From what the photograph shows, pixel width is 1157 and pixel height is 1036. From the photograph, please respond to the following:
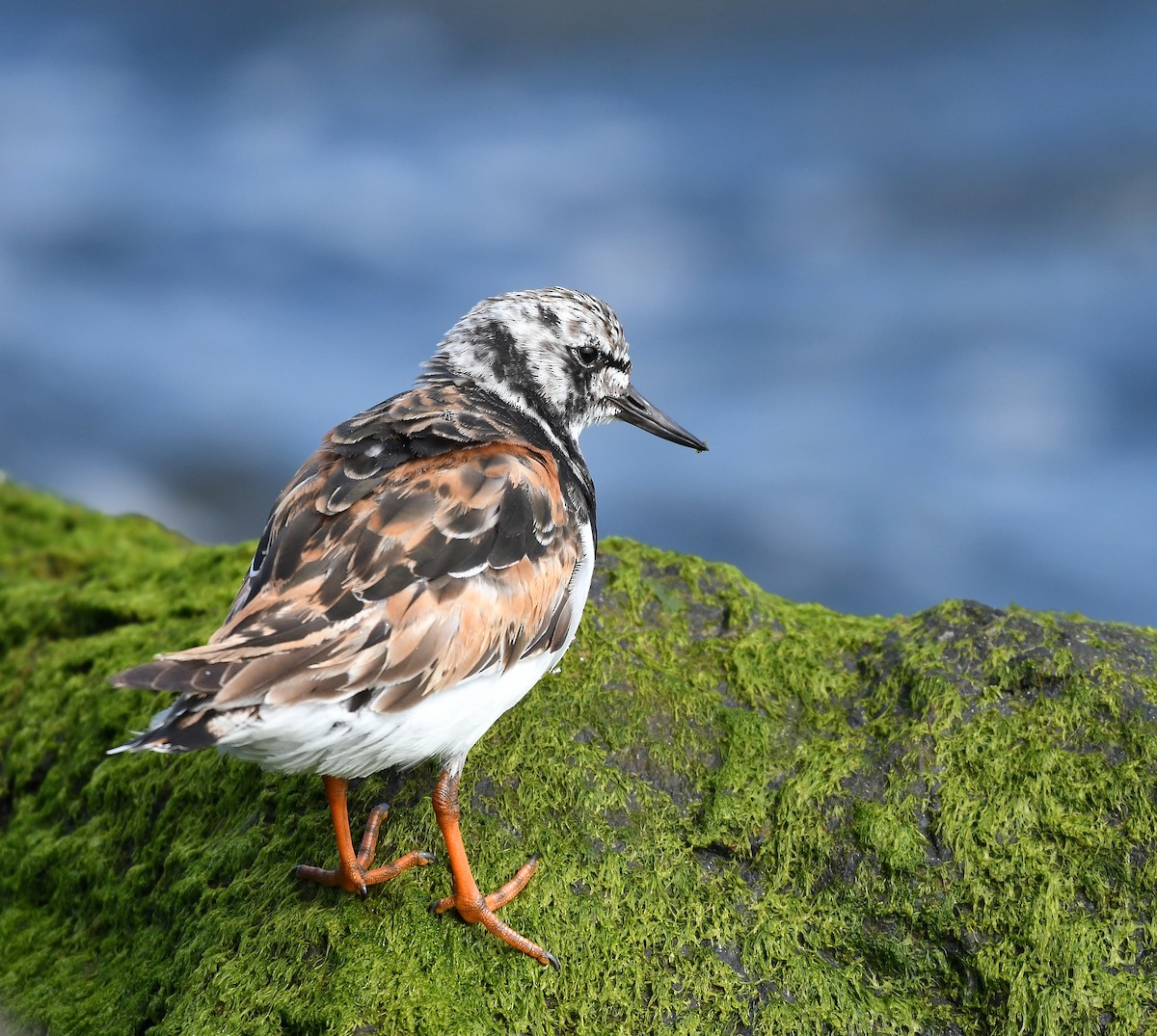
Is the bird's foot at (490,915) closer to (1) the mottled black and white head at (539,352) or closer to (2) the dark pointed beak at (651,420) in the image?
(1) the mottled black and white head at (539,352)

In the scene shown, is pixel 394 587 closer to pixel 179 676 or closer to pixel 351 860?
pixel 179 676

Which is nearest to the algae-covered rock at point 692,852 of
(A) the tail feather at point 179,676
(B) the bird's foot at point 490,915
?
(B) the bird's foot at point 490,915

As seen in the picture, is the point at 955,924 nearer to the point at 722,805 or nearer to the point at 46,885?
the point at 722,805

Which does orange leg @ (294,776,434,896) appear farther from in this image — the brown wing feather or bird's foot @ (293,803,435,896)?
the brown wing feather

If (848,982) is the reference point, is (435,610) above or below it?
above

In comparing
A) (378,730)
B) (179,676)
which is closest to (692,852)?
(378,730)

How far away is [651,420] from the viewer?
220 inches

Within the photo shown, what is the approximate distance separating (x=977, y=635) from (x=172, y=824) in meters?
3.83

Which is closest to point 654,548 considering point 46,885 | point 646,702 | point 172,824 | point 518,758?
point 646,702

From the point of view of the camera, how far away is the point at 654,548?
5.54 metres

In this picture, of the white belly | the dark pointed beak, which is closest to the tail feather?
the white belly

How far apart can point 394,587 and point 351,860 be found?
1.15m

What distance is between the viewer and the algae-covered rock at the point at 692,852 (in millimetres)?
3803

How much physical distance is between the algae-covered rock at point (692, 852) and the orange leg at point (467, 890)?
6 centimetres
